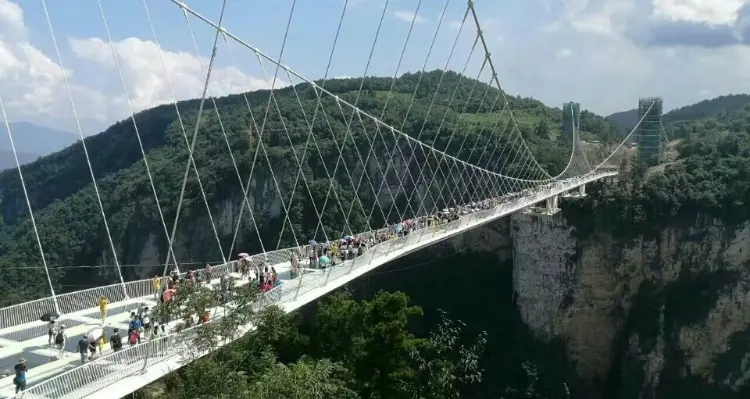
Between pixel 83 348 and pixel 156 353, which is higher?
pixel 83 348

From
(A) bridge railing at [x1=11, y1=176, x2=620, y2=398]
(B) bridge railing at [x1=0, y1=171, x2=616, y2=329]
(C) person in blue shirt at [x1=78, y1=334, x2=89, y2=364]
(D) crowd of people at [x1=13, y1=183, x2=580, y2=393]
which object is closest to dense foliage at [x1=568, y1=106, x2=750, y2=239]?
(D) crowd of people at [x1=13, y1=183, x2=580, y2=393]

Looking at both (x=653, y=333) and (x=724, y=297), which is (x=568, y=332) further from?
(x=724, y=297)

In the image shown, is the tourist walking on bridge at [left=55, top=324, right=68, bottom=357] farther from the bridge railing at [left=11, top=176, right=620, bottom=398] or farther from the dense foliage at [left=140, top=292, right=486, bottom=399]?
the dense foliage at [left=140, top=292, right=486, bottom=399]

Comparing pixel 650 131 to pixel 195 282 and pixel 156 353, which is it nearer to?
pixel 195 282

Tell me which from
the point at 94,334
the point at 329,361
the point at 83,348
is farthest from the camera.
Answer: the point at 329,361

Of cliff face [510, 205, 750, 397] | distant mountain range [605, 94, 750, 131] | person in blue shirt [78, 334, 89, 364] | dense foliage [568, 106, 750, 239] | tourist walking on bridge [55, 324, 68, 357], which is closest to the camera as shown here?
person in blue shirt [78, 334, 89, 364]

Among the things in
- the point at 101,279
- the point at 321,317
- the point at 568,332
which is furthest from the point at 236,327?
the point at 101,279

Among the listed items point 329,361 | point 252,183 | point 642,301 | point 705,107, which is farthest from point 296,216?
point 705,107

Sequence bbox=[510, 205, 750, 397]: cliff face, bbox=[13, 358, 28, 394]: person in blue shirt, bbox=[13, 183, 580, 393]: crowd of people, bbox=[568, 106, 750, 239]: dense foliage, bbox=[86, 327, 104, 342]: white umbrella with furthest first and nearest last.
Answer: bbox=[568, 106, 750, 239]: dense foliage < bbox=[510, 205, 750, 397]: cliff face < bbox=[13, 183, 580, 393]: crowd of people < bbox=[86, 327, 104, 342]: white umbrella < bbox=[13, 358, 28, 394]: person in blue shirt

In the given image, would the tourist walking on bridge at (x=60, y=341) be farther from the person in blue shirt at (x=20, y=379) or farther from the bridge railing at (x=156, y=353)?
the person in blue shirt at (x=20, y=379)
